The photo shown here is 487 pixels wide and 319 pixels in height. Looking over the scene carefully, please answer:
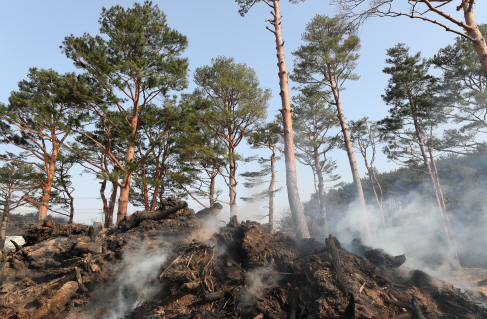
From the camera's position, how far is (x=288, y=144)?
962 cm

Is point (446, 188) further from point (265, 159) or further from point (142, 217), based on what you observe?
point (142, 217)

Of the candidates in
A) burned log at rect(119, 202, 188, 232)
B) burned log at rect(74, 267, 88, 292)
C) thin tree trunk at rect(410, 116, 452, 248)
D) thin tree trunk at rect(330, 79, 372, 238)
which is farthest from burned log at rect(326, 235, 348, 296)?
thin tree trunk at rect(410, 116, 452, 248)

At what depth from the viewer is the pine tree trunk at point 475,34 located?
537 centimetres

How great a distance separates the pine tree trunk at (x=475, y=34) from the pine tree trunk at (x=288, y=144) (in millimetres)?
5615

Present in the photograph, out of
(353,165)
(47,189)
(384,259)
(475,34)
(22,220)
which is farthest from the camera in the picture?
(22,220)

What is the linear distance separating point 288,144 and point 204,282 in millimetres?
6339

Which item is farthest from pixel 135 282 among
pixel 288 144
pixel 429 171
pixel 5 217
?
pixel 5 217

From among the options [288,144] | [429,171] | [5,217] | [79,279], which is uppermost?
[288,144]

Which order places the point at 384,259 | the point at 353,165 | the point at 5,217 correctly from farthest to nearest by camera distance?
the point at 5,217 < the point at 353,165 < the point at 384,259

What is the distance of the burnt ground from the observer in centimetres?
416

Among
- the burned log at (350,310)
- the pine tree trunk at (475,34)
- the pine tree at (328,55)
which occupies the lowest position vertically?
the burned log at (350,310)

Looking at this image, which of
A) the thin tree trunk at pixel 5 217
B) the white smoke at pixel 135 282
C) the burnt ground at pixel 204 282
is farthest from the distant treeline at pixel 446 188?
the thin tree trunk at pixel 5 217

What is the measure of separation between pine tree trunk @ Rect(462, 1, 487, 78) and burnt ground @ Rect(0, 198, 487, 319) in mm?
→ 5255

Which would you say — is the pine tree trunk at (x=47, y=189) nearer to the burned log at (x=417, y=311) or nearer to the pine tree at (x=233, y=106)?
the pine tree at (x=233, y=106)
